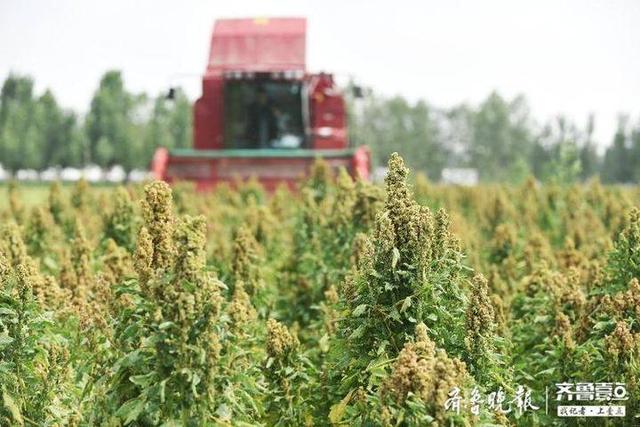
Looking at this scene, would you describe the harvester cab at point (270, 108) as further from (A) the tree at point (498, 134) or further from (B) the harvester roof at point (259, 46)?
(A) the tree at point (498, 134)

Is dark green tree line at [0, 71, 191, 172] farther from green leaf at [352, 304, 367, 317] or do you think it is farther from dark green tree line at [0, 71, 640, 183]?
green leaf at [352, 304, 367, 317]

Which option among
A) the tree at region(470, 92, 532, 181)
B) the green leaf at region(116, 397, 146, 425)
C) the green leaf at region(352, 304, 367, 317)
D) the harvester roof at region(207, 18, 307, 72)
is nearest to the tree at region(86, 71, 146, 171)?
the tree at region(470, 92, 532, 181)

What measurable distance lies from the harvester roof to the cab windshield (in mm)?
1135

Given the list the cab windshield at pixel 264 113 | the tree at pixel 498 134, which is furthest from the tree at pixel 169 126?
the cab windshield at pixel 264 113

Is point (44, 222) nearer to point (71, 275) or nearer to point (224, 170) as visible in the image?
point (71, 275)

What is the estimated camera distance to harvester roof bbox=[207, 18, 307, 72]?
741 inches

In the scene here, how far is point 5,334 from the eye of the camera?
4742 mm

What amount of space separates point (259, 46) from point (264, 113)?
2.24m

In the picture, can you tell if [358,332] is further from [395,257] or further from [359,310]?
[395,257]

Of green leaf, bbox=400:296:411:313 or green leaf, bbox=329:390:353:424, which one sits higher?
green leaf, bbox=400:296:411:313

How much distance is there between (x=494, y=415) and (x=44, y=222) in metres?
7.29

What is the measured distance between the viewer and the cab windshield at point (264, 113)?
17469mm

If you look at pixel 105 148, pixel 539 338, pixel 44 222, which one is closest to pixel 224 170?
pixel 44 222

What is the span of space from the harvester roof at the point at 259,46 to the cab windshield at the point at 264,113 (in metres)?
1.13
